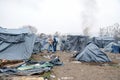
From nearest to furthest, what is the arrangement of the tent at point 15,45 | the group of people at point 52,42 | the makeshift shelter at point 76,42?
the tent at point 15,45, the group of people at point 52,42, the makeshift shelter at point 76,42

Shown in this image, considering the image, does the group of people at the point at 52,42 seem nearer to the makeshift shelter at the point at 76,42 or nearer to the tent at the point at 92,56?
the makeshift shelter at the point at 76,42

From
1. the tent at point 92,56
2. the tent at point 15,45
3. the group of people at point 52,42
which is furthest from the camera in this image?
the group of people at point 52,42

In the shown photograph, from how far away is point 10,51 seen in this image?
14555 millimetres

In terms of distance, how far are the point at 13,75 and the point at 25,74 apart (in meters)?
0.53

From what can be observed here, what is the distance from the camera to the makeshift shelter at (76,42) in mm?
26422

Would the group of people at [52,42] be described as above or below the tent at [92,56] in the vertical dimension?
above

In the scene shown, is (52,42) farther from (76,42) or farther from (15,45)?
(15,45)

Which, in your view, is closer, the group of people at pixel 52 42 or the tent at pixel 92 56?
the tent at pixel 92 56

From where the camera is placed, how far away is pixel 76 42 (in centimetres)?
2666

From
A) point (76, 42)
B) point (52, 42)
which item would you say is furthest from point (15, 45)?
point (76, 42)

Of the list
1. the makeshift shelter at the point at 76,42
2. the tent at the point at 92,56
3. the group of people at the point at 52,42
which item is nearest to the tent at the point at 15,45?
the tent at the point at 92,56

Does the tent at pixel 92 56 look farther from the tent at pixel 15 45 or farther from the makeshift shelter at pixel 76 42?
the makeshift shelter at pixel 76 42

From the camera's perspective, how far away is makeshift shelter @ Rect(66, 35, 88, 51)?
2642cm

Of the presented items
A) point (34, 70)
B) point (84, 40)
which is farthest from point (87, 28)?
point (34, 70)
